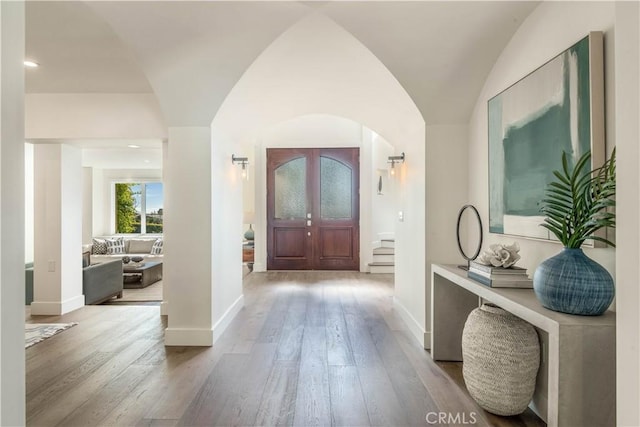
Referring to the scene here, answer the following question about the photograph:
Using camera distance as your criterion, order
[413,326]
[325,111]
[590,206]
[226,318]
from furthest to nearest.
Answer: [325,111], [226,318], [413,326], [590,206]

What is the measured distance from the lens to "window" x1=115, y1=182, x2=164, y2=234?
32.6 ft

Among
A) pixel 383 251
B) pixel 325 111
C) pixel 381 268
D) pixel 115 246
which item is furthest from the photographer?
pixel 115 246

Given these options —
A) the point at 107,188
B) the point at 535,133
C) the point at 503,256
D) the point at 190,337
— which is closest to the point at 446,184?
the point at 535,133

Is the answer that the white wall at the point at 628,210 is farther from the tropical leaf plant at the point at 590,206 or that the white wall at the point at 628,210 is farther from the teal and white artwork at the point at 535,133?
the teal and white artwork at the point at 535,133

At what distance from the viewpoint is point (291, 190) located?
6672mm

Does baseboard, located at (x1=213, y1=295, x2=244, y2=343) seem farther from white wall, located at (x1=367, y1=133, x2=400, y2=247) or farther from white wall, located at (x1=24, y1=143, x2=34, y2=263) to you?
white wall, located at (x1=24, y1=143, x2=34, y2=263)

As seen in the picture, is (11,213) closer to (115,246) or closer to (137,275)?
(137,275)

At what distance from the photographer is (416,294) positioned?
3.13 metres

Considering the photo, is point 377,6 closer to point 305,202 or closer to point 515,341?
point 515,341

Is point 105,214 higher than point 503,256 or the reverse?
higher

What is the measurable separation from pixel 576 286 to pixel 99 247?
9450mm

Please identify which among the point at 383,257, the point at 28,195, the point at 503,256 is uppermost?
the point at 28,195

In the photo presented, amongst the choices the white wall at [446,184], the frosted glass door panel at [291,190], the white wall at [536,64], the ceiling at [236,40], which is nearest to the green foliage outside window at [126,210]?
the frosted glass door panel at [291,190]

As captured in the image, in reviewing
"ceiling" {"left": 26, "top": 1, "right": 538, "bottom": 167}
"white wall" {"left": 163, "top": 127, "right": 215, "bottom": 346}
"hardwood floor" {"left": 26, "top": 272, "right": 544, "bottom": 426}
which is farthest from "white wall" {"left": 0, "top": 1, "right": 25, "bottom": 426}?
"white wall" {"left": 163, "top": 127, "right": 215, "bottom": 346}
